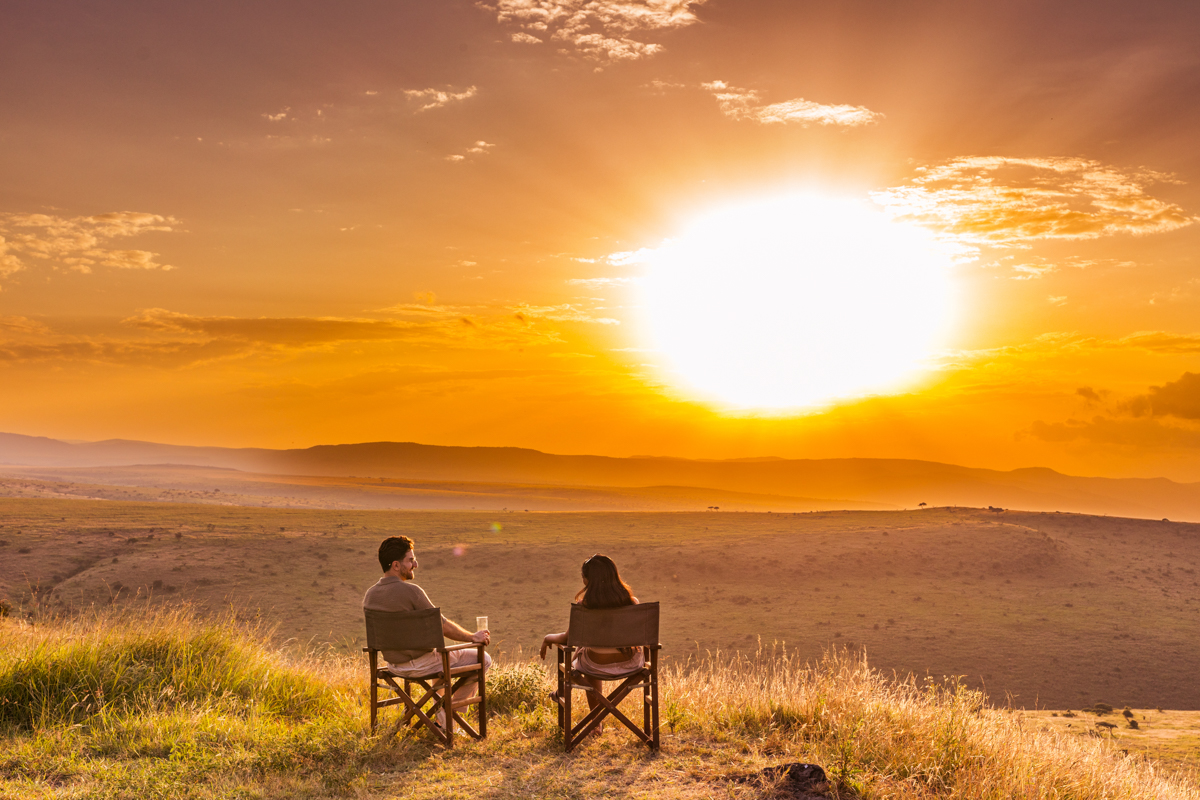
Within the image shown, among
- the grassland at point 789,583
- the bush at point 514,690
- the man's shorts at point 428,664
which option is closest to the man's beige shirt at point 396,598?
the man's shorts at point 428,664

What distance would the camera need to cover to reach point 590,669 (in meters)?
6.83

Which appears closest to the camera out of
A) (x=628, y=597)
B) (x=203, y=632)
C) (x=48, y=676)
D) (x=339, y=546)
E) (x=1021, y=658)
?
(x=628, y=597)

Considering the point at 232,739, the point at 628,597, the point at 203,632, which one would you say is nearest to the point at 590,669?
the point at 628,597

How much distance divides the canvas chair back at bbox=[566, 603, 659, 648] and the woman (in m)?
0.09

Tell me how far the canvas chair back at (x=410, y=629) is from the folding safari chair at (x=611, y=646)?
1.11 m

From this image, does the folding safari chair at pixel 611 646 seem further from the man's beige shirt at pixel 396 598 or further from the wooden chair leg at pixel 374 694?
the wooden chair leg at pixel 374 694

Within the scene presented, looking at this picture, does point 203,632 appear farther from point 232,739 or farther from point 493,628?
point 493,628

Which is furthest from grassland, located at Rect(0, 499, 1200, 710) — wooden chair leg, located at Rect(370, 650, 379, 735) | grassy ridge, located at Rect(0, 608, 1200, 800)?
wooden chair leg, located at Rect(370, 650, 379, 735)

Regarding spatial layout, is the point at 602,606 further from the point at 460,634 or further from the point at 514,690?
the point at 514,690

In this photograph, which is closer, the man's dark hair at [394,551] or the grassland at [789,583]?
the man's dark hair at [394,551]

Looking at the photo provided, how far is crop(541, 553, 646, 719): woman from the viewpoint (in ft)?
21.6

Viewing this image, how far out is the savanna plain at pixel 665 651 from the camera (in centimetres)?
632

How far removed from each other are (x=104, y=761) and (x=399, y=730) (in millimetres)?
2264

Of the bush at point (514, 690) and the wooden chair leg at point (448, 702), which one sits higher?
the wooden chair leg at point (448, 702)
